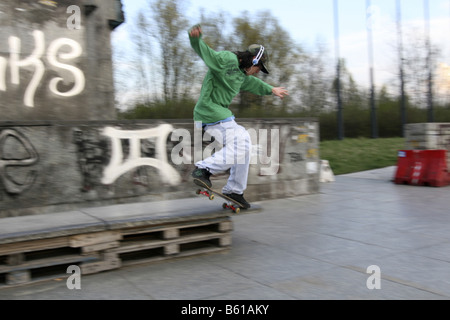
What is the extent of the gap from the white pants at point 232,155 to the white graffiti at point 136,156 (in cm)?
243

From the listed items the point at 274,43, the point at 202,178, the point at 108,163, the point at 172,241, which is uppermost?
the point at 274,43

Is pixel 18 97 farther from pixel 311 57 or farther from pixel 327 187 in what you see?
pixel 311 57

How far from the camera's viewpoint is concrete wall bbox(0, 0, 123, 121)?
22.9 feet

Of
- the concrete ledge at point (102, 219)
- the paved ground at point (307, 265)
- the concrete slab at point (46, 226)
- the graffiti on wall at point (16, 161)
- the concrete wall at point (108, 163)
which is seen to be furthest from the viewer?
the concrete wall at point (108, 163)

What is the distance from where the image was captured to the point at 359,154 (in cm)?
1600

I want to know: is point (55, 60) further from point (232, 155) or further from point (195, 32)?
point (232, 155)

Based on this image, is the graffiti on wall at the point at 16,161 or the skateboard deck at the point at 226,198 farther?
the graffiti on wall at the point at 16,161

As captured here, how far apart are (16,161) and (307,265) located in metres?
4.22

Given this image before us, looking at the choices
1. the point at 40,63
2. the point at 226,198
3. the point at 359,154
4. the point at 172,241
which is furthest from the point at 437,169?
the point at 40,63

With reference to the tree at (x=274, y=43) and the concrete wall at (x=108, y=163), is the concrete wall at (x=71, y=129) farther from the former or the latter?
the tree at (x=274, y=43)

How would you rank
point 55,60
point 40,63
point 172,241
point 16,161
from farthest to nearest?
point 55,60 → point 40,63 → point 16,161 → point 172,241

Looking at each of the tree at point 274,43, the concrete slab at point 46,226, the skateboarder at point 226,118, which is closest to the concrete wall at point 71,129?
the concrete slab at point 46,226

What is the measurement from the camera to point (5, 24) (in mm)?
6898

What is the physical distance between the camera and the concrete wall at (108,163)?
6.20 m
